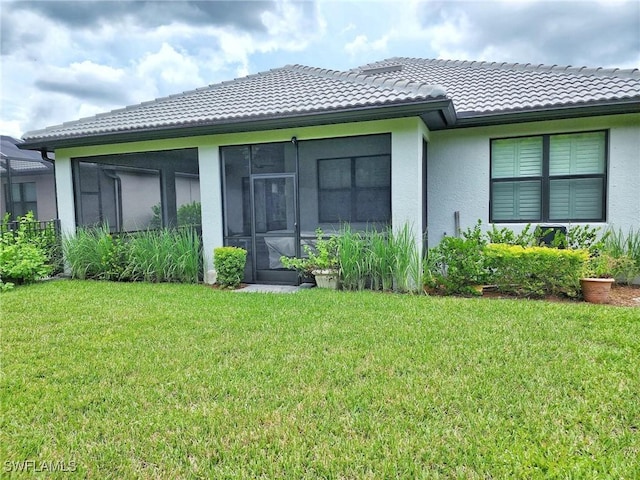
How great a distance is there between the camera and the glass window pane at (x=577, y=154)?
797cm

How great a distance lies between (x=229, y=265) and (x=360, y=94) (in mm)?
4163

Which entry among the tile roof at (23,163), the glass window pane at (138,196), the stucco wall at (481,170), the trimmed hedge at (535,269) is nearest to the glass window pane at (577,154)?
the stucco wall at (481,170)

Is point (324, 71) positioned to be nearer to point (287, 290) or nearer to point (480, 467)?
point (287, 290)

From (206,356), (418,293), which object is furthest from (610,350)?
(206,356)

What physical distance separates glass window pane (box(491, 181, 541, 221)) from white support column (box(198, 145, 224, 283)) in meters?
5.84

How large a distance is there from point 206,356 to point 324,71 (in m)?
8.53

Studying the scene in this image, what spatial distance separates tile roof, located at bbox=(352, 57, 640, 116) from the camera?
7699 millimetres

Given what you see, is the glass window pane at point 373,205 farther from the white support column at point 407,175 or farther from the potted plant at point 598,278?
the potted plant at point 598,278

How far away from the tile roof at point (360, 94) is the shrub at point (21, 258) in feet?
7.51

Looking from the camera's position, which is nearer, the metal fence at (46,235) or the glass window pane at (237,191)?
the glass window pane at (237,191)

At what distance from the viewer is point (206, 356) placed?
420 cm

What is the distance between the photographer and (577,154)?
26.5 feet

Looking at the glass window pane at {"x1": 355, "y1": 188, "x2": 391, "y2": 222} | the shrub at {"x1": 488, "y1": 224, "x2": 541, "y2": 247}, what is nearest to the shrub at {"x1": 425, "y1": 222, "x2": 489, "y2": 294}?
the shrub at {"x1": 488, "y1": 224, "x2": 541, "y2": 247}

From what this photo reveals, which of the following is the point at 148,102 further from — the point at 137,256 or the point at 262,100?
the point at 137,256
